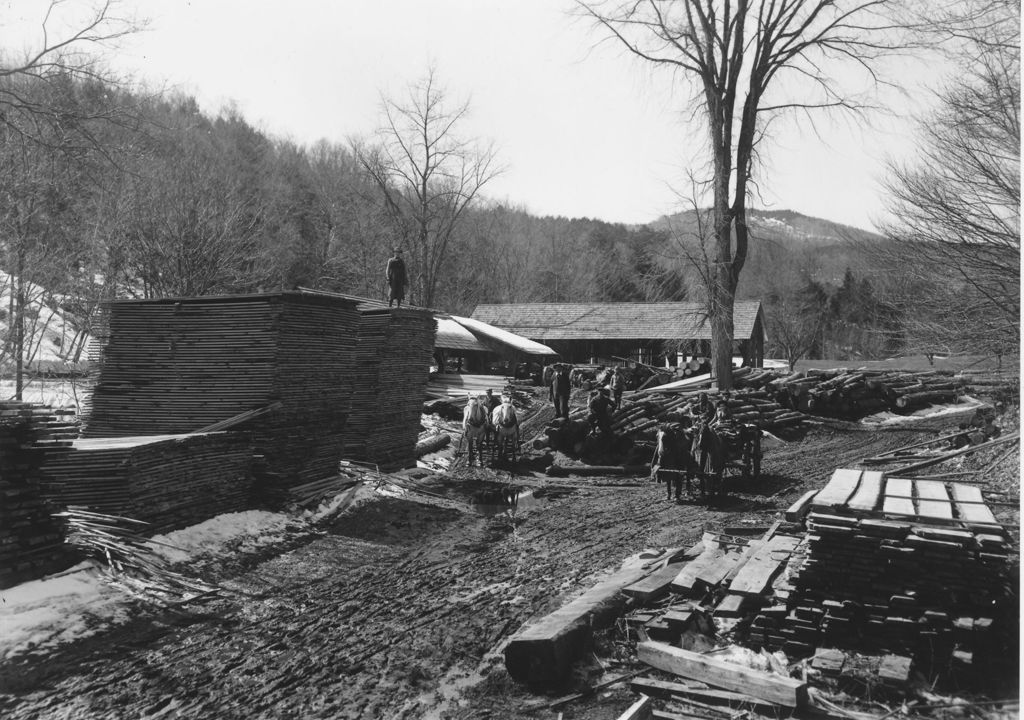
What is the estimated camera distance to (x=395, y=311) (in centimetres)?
1742

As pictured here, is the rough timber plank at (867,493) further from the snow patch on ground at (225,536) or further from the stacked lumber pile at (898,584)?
the snow patch on ground at (225,536)

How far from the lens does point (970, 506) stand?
23.4ft

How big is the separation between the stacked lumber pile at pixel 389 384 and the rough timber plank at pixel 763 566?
8895 millimetres

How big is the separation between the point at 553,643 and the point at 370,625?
7.71 ft

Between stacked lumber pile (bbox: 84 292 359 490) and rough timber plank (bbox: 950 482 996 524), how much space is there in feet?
31.2

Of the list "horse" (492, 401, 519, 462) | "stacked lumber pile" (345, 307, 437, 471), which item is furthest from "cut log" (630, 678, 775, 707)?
"horse" (492, 401, 519, 462)

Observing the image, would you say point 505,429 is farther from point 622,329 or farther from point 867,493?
point 622,329

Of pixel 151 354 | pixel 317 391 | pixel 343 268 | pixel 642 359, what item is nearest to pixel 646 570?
pixel 317 391

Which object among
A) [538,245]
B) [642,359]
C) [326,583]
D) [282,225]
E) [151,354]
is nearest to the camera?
[326,583]

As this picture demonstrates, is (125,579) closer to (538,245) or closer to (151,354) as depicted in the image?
(151,354)

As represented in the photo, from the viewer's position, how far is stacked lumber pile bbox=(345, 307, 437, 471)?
16.4 m

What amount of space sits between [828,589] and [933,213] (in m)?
9.88

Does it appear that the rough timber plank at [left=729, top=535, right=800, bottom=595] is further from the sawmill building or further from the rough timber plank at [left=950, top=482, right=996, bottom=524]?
the sawmill building

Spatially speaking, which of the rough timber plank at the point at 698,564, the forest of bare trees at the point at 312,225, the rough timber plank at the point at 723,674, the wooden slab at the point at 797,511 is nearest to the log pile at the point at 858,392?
the forest of bare trees at the point at 312,225
